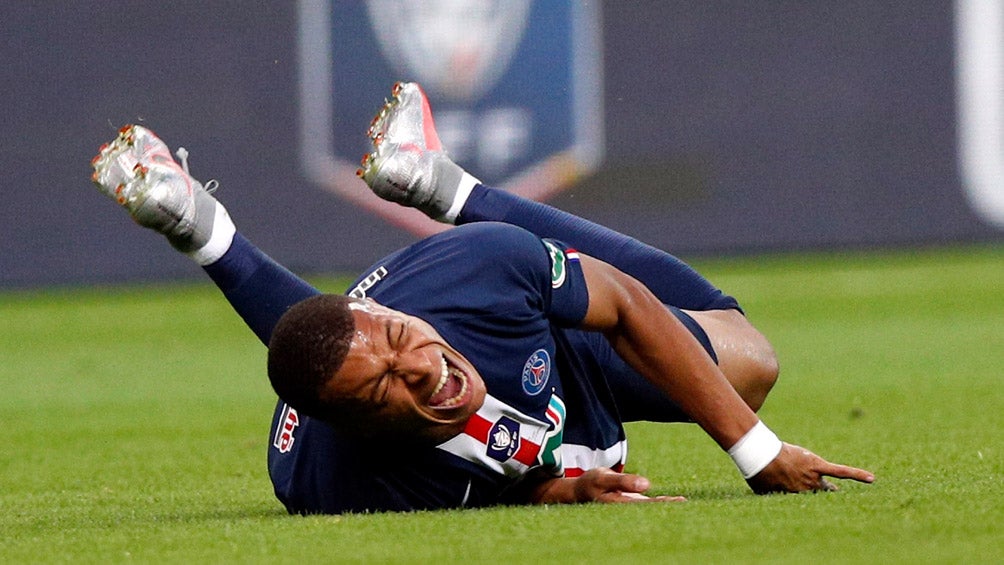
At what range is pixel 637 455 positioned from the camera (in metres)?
5.37

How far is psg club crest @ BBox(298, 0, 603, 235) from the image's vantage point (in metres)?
12.6

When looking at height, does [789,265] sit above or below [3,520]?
below

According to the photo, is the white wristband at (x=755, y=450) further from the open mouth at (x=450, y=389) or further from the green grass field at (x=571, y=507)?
the open mouth at (x=450, y=389)

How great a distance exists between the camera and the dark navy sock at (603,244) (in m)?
4.63

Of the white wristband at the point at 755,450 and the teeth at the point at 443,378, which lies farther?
the white wristband at the point at 755,450

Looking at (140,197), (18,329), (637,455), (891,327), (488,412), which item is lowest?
(18,329)

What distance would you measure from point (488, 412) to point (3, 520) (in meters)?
1.35

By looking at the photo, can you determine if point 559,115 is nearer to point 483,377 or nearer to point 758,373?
point 758,373

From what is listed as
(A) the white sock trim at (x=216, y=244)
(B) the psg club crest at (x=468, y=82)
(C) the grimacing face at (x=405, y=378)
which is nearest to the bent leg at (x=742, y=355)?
(C) the grimacing face at (x=405, y=378)

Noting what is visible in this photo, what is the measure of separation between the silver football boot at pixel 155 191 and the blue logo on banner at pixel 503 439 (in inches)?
40.0

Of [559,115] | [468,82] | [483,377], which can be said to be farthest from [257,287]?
[559,115]

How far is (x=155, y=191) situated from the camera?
13.9 ft

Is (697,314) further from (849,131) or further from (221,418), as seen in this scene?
(849,131)

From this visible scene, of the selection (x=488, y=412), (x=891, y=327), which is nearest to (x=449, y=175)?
(x=488, y=412)
